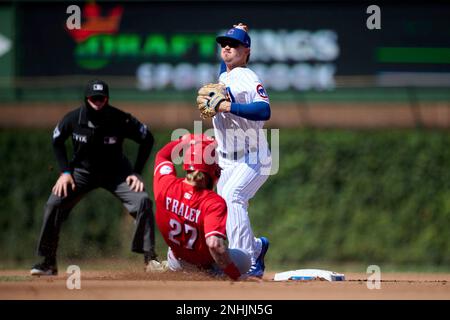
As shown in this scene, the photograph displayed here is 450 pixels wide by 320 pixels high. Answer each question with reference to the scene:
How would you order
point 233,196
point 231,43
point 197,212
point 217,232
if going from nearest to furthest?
1. point 217,232
2. point 197,212
3. point 233,196
4. point 231,43

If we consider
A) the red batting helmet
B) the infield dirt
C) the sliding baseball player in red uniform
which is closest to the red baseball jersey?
the sliding baseball player in red uniform

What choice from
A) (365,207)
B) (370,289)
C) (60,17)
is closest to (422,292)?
(370,289)

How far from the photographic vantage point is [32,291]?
5469mm

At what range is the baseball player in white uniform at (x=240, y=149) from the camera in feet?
20.8

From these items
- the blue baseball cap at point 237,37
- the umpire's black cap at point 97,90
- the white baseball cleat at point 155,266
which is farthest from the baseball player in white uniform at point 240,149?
the umpire's black cap at point 97,90

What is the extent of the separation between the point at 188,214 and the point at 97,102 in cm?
187

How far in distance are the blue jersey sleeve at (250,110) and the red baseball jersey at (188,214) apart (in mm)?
682

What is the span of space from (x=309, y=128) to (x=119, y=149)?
242 inches

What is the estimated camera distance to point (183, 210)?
5.79 meters

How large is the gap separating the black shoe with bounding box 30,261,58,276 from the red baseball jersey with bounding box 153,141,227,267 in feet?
5.21

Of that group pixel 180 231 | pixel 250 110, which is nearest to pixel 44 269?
pixel 180 231

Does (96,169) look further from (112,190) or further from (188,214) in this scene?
(188,214)

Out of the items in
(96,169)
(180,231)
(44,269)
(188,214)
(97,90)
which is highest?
(97,90)

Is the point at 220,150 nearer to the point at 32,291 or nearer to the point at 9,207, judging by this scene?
the point at 32,291
